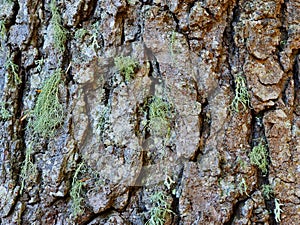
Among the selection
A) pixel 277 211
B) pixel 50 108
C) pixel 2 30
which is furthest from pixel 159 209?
pixel 2 30

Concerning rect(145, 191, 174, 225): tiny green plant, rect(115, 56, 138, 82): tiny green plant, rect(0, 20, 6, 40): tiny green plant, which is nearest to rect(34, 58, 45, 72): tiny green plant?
rect(0, 20, 6, 40): tiny green plant

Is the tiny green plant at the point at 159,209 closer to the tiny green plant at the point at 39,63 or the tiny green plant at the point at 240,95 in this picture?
the tiny green plant at the point at 240,95

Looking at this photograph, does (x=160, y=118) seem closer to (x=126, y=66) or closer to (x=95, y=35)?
(x=126, y=66)

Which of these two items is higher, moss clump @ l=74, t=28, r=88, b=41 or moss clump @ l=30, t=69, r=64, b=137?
moss clump @ l=74, t=28, r=88, b=41

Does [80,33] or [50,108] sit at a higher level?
[80,33]

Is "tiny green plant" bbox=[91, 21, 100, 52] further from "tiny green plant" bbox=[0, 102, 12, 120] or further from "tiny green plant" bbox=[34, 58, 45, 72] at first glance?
"tiny green plant" bbox=[0, 102, 12, 120]

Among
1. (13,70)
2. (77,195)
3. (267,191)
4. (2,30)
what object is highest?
(2,30)

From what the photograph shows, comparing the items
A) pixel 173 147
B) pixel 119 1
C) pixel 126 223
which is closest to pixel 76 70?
pixel 119 1
